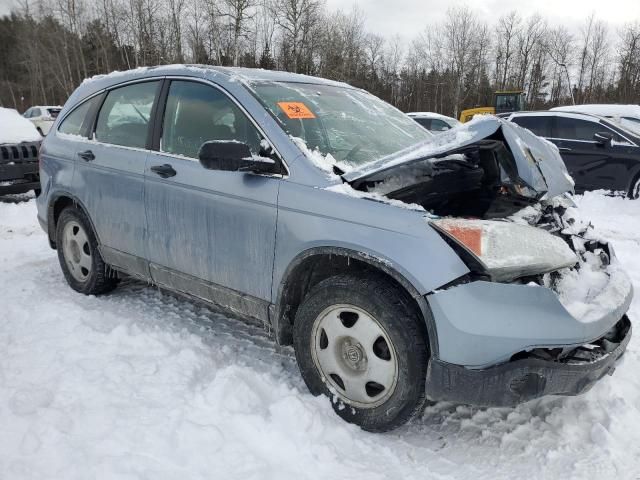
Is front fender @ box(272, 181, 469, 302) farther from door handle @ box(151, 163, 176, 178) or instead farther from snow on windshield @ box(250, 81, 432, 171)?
door handle @ box(151, 163, 176, 178)

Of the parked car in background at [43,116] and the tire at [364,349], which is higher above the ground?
the parked car in background at [43,116]

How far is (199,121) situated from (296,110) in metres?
0.69

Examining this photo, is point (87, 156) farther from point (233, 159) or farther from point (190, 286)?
point (233, 159)

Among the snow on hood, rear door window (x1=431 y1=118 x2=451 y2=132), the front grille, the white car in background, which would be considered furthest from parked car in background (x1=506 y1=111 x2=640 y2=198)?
the snow on hood

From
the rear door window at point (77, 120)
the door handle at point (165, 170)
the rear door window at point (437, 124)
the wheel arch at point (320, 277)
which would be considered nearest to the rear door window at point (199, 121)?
the door handle at point (165, 170)

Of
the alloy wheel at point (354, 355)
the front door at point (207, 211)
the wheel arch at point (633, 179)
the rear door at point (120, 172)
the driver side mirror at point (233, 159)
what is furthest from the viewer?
the wheel arch at point (633, 179)

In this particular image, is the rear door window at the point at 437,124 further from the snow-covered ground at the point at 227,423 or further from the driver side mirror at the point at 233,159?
the driver side mirror at the point at 233,159

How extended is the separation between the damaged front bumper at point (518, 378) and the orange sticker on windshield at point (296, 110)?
1654 millimetres

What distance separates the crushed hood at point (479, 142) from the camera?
7.89ft

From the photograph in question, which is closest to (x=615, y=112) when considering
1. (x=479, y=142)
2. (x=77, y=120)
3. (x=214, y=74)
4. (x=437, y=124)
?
(x=437, y=124)

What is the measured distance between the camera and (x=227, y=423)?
8.16ft

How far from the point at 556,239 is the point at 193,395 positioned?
207 centimetres

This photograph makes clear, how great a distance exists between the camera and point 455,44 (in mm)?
47094

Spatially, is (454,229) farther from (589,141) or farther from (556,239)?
(589,141)
